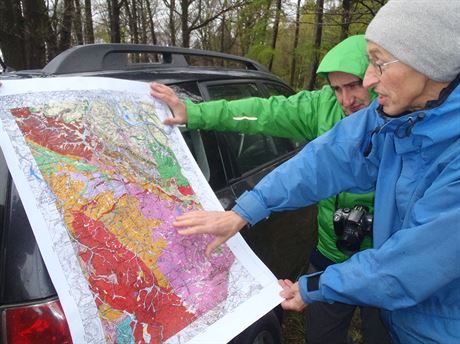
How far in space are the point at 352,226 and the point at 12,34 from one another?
23.7 ft

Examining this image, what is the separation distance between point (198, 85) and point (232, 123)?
13.8 inches

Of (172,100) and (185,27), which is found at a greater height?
(185,27)

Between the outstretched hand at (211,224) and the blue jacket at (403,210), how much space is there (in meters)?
0.09

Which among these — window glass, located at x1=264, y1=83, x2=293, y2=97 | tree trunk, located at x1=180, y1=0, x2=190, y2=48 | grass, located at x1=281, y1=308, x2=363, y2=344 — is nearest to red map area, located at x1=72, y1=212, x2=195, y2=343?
grass, located at x1=281, y1=308, x2=363, y2=344

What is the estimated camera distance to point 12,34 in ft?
22.5

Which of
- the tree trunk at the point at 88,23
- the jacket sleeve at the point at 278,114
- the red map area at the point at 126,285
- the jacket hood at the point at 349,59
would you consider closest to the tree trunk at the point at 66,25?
the tree trunk at the point at 88,23

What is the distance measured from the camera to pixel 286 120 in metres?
2.01

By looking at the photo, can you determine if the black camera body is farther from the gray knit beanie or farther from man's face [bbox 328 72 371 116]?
the gray knit beanie

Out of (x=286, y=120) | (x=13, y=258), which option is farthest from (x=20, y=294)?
(x=286, y=120)

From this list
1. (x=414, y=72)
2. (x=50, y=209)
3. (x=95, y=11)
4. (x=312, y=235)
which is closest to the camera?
(x=50, y=209)

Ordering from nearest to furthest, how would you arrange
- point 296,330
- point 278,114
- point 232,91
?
point 278,114 < point 232,91 < point 296,330

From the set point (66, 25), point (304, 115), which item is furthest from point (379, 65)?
point (66, 25)

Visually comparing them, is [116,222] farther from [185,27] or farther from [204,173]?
[185,27]

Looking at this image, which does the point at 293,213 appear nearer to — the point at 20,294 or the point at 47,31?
the point at 20,294
